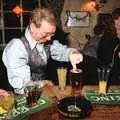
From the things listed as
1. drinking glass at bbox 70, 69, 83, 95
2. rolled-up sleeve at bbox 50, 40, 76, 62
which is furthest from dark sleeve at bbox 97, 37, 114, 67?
drinking glass at bbox 70, 69, 83, 95

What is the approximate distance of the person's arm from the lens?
2.30m

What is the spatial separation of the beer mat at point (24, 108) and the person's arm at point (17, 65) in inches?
11.1

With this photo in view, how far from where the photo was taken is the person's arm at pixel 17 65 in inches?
90.4

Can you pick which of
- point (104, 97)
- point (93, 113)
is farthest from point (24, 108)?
point (104, 97)

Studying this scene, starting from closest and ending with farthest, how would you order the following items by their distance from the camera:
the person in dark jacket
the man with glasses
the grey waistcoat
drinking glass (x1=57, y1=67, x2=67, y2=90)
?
drinking glass (x1=57, y1=67, x2=67, y2=90) < the man with glasses < the grey waistcoat < the person in dark jacket

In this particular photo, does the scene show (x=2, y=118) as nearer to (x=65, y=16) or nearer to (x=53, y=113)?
(x=53, y=113)

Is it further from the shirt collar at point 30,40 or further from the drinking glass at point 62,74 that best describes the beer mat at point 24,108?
the shirt collar at point 30,40

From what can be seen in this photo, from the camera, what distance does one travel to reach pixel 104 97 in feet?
6.92

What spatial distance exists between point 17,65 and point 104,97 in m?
0.71

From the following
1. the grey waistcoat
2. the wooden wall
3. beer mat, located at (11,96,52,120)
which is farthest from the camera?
the wooden wall

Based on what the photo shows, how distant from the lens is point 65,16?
19.5ft

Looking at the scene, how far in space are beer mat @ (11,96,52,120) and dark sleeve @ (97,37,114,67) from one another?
65.7 inches

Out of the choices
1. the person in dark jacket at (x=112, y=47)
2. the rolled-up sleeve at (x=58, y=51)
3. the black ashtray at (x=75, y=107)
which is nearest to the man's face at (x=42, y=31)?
the rolled-up sleeve at (x=58, y=51)

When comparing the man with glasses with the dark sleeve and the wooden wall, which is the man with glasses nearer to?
the dark sleeve
